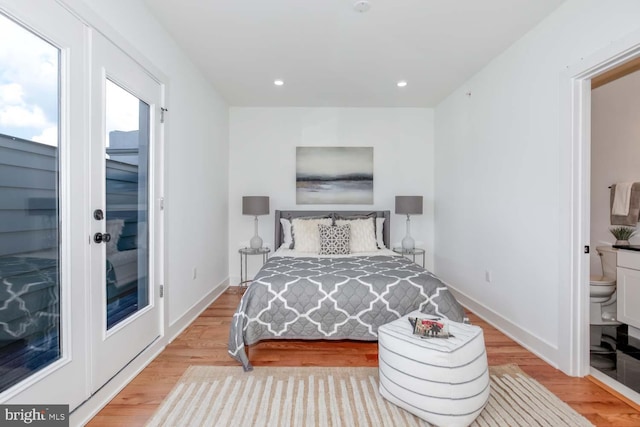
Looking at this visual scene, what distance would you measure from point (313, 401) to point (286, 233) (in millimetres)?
2508

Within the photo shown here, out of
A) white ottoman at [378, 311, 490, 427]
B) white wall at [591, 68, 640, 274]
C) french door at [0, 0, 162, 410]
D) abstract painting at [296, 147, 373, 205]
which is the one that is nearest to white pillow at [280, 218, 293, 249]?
abstract painting at [296, 147, 373, 205]

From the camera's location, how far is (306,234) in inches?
154

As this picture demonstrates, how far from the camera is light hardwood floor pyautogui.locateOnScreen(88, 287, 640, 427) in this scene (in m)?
1.78

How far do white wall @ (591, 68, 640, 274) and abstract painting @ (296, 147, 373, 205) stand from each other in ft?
8.77

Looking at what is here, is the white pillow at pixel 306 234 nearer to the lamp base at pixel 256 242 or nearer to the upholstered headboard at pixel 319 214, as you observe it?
the upholstered headboard at pixel 319 214

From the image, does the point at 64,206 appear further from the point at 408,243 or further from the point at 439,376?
the point at 408,243

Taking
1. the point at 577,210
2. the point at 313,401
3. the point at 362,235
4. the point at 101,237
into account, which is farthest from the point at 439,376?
the point at 362,235

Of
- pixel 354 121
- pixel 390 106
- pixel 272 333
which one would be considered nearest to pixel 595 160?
pixel 390 106

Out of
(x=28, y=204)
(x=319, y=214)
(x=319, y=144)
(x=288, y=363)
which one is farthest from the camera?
(x=319, y=144)

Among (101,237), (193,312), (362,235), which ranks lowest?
(193,312)

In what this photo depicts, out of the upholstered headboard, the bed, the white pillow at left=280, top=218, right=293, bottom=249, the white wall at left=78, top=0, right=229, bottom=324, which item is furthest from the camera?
the upholstered headboard

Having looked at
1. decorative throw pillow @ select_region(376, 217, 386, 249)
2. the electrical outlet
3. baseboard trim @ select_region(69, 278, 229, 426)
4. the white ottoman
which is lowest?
baseboard trim @ select_region(69, 278, 229, 426)

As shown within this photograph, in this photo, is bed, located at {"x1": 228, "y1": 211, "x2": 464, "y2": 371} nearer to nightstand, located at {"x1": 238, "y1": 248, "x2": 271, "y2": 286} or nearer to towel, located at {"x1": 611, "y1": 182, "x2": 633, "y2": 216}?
nightstand, located at {"x1": 238, "y1": 248, "x2": 271, "y2": 286}

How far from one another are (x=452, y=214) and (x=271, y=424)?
3293mm
